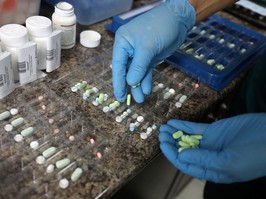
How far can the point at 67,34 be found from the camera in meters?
0.90

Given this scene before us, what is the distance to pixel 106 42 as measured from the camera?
1.04m

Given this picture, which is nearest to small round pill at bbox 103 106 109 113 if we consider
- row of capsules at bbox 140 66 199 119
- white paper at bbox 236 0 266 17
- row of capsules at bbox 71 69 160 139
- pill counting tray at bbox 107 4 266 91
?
row of capsules at bbox 71 69 160 139

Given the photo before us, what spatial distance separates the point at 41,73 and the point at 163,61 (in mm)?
377

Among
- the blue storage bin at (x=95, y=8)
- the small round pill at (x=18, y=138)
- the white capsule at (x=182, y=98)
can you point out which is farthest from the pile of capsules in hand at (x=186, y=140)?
the blue storage bin at (x=95, y=8)

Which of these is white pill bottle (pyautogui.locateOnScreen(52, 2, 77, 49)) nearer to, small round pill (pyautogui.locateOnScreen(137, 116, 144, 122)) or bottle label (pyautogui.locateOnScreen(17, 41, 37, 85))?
bottle label (pyautogui.locateOnScreen(17, 41, 37, 85))

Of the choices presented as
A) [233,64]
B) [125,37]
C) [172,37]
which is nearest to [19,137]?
[125,37]

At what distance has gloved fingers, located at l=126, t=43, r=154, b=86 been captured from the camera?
772 millimetres

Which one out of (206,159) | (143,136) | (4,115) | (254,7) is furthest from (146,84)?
(254,7)

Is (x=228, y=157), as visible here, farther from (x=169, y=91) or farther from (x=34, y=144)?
(x=34, y=144)

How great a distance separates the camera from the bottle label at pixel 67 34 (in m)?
0.88

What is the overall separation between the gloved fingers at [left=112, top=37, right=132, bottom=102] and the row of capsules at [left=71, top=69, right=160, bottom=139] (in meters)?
0.04

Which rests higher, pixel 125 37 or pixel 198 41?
pixel 125 37

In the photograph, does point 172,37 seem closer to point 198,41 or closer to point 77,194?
point 198,41

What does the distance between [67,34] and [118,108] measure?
28 centimetres
